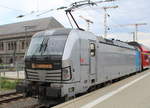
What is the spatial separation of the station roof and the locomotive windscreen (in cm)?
5712

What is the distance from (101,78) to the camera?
11750 mm

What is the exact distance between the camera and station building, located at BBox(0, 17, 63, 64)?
233ft

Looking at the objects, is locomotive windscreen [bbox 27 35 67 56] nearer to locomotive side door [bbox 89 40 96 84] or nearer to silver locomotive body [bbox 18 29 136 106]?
silver locomotive body [bbox 18 29 136 106]

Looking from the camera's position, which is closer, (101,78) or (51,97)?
(51,97)

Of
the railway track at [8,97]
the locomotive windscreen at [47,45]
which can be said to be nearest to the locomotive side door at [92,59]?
the locomotive windscreen at [47,45]

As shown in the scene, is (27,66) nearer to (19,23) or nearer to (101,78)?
(101,78)

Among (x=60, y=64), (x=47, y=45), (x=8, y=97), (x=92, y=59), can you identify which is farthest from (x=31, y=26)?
(x=60, y=64)

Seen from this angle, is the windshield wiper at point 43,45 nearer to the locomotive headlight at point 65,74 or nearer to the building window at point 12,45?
the locomotive headlight at point 65,74

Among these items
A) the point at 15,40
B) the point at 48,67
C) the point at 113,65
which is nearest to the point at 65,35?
the point at 48,67

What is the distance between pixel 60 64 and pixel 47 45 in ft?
3.95

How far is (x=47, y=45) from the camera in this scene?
382 inches

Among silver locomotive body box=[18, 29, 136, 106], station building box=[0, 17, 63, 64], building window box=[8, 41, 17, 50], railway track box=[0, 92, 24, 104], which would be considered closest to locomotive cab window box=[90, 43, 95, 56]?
silver locomotive body box=[18, 29, 136, 106]

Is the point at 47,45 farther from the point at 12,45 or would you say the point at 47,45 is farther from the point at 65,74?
the point at 12,45

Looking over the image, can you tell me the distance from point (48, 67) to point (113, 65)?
18.7ft
